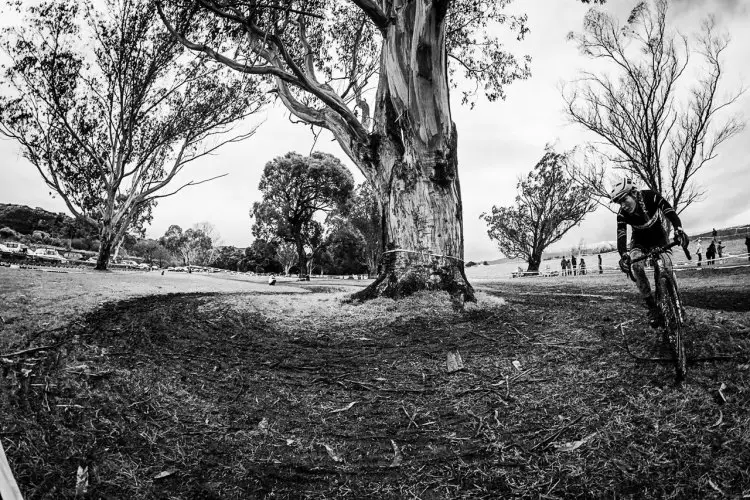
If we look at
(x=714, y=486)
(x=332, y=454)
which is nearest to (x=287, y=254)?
(x=332, y=454)

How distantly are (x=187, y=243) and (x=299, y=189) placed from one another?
44.9 metres

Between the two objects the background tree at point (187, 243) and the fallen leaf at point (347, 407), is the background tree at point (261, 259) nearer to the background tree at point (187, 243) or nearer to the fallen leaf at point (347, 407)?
the background tree at point (187, 243)

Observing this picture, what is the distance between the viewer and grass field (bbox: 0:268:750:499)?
257cm

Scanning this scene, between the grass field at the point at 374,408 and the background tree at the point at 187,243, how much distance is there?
64.5m

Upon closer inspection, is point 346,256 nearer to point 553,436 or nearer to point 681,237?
point 681,237

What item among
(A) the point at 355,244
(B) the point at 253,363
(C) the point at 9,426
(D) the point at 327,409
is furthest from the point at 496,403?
(A) the point at 355,244

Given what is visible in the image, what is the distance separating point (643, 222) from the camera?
431 centimetres

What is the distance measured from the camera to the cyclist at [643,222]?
4.20 meters

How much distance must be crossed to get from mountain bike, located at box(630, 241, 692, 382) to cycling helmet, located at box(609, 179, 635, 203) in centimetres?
67

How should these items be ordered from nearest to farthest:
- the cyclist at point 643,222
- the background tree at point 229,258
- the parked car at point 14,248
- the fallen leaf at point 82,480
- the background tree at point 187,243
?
the fallen leaf at point 82,480
the cyclist at point 643,222
the parked car at point 14,248
the background tree at point 229,258
the background tree at point 187,243

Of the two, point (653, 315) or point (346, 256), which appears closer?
point (653, 315)

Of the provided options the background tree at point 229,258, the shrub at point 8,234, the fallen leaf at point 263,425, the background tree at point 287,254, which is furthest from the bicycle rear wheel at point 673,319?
the shrub at point 8,234

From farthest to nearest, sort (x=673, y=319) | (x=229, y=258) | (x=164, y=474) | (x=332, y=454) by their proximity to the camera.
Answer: (x=229, y=258) < (x=673, y=319) < (x=332, y=454) < (x=164, y=474)

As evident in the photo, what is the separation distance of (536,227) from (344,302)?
91.8 feet
